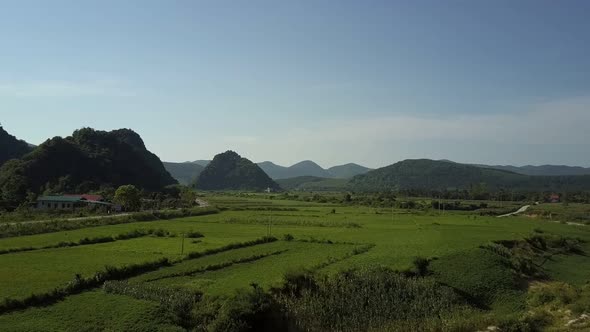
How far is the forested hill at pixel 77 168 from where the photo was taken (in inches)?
3743

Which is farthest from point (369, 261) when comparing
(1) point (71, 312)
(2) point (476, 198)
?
(2) point (476, 198)

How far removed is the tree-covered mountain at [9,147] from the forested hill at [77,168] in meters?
15.0

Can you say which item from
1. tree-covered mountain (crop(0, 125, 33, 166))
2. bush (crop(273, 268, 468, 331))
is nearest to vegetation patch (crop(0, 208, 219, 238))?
bush (crop(273, 268, 468, 331))

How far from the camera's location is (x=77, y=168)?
109 m

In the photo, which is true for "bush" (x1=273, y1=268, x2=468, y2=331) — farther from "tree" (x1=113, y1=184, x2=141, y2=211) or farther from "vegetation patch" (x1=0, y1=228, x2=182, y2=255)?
"tree" (x1=113, y1=184, x2=141, y2=211)

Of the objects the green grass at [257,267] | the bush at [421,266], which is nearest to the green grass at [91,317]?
the green grass at [257,267]

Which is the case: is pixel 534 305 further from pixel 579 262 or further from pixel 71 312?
pixel 71 312

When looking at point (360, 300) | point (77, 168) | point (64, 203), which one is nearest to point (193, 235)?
point (360, 300)

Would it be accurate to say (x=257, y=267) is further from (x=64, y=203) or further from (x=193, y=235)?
(x=64, y=203)

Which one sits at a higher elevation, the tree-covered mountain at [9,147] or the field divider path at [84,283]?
the tree-covered mountain at [9,147]

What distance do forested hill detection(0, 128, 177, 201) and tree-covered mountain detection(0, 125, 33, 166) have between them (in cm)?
1499

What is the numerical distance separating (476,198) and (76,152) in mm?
125536

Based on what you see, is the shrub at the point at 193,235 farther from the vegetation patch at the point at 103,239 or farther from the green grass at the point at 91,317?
the green grass at the point at 91,317

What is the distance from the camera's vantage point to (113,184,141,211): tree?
262 feet
